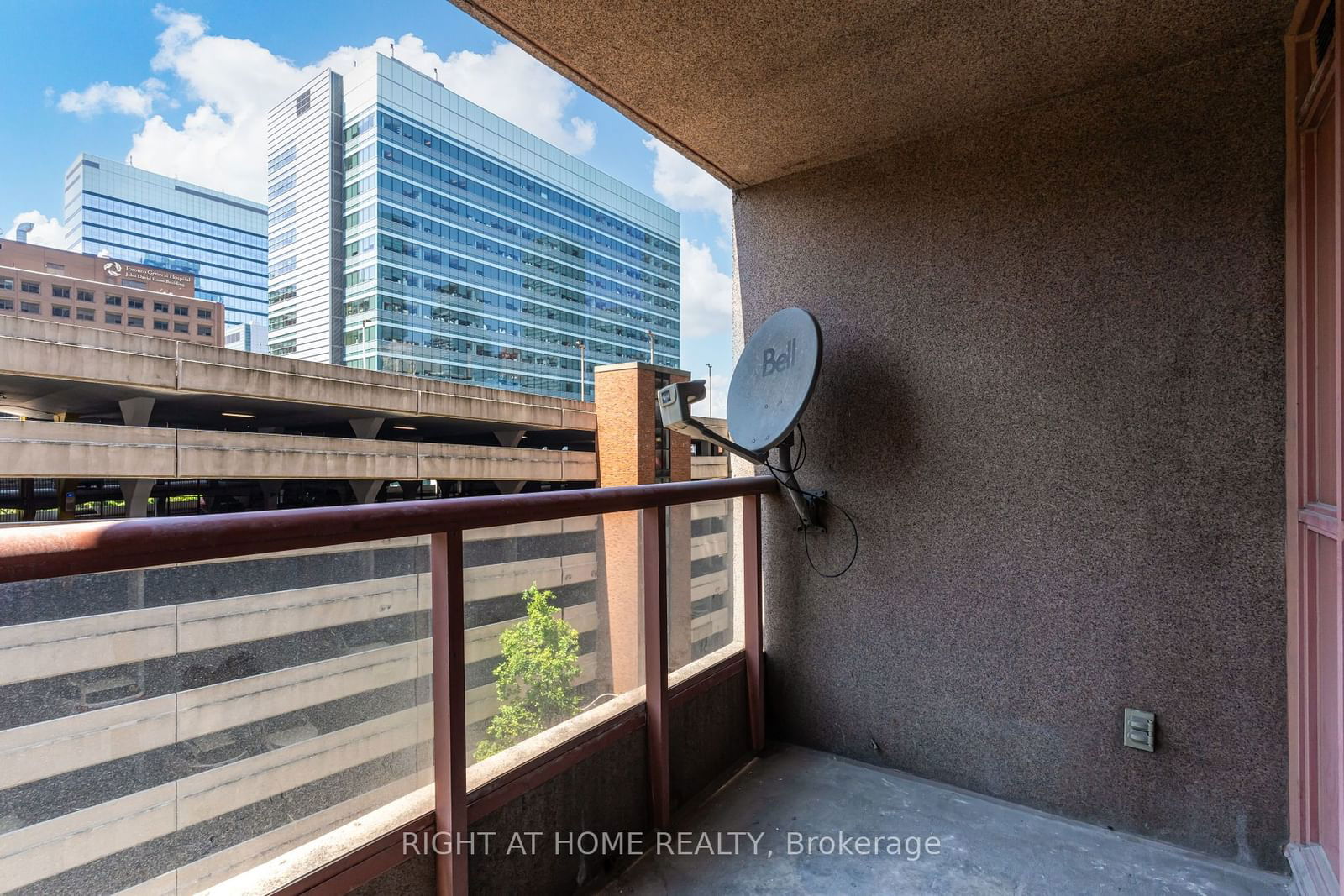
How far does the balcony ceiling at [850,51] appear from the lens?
5.05 feet

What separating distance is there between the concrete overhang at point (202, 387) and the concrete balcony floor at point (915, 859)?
16827 mm

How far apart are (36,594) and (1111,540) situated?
2414 mm

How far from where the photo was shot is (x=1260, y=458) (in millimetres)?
1657

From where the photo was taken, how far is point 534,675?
1.57 m

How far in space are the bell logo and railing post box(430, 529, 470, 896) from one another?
4.14 ft

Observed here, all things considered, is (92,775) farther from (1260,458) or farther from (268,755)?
(1260,458)

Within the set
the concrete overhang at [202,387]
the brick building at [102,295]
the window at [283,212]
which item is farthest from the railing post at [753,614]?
the window at [283,212]

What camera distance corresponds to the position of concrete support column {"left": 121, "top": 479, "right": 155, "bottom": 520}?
1396cm

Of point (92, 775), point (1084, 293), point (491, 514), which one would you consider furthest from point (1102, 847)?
point (92, 775)

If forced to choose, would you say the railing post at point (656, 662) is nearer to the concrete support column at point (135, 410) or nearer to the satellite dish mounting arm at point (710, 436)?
the satellite dish mounting arm at point (710, 436)

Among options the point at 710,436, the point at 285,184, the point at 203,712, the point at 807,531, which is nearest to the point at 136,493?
the point at 710,436

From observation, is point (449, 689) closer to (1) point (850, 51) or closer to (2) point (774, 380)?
(2) point (774, 380)

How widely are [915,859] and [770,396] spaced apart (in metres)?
1.44

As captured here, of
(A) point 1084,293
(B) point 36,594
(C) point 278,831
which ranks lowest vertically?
(C) point 278,831
